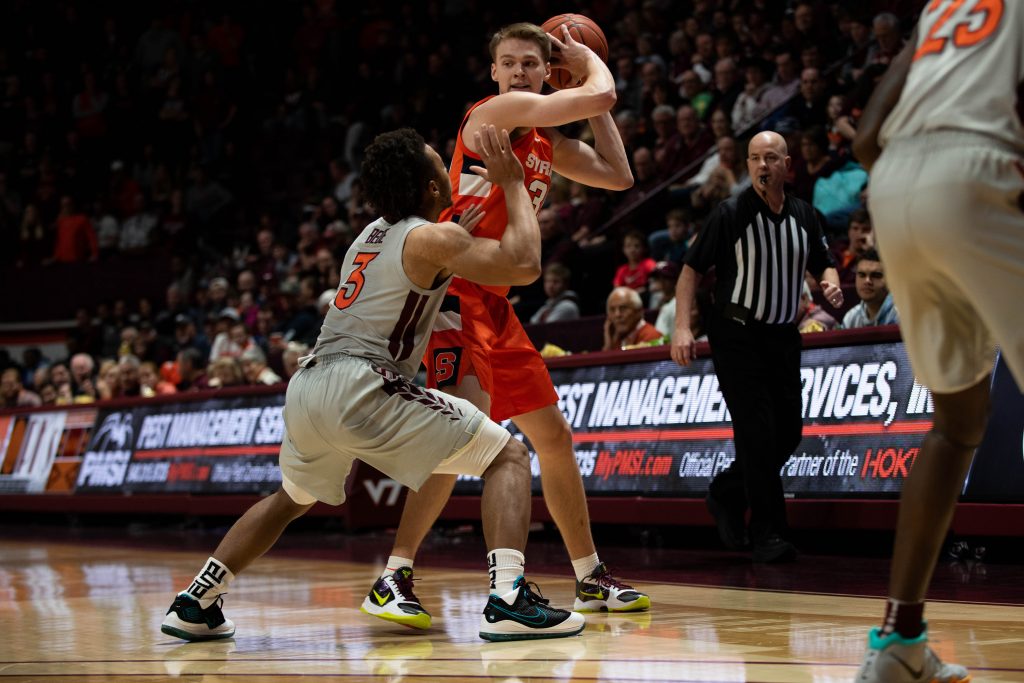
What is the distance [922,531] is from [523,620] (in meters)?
1.55

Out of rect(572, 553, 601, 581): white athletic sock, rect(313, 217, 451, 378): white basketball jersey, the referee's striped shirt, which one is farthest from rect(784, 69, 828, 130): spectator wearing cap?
rect(313, 217, 451, 378): white basketball jersey

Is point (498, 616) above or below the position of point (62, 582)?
above

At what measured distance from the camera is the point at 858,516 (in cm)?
641

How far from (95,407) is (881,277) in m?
7.73

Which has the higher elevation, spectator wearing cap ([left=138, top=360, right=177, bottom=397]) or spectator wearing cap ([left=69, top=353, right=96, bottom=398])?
spectator wearing cap ([left=138, top=360, right=177, bottom=397])

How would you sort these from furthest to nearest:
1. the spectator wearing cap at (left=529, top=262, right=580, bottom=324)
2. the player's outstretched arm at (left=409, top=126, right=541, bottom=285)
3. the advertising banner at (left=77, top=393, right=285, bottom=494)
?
the spectator wearing cap at (left=529, top=262, right=580, bottom=324) → the advertising banner at (left=77, top=393, right=285, bottom=494) → the player's outstretched arm at (left=409, top=126, right=541, bottom=285)

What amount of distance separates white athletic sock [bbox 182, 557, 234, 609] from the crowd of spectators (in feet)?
17.4

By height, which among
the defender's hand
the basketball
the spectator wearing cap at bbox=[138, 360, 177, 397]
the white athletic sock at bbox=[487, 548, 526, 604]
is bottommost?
the spectator wearing cap at bbox=[138, 360, 177, 397]

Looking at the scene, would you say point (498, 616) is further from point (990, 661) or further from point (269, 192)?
point (269, 192)

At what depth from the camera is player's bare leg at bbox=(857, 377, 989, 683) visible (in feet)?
9.35

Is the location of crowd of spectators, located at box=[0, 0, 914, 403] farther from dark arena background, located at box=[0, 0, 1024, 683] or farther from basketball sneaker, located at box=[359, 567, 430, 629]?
basketball sneaker, located at box=[359, 567, 430, 629]

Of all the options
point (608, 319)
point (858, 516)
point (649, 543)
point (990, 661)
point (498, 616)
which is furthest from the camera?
point (608, 319)

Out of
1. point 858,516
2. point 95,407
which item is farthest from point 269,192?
point 858,516

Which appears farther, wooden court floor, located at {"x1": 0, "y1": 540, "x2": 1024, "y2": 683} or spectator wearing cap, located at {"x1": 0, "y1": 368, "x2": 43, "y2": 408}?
spectator wearing cap, located at {"x1": 0, "y1": 368, "x2": 43, "y2": 408}
